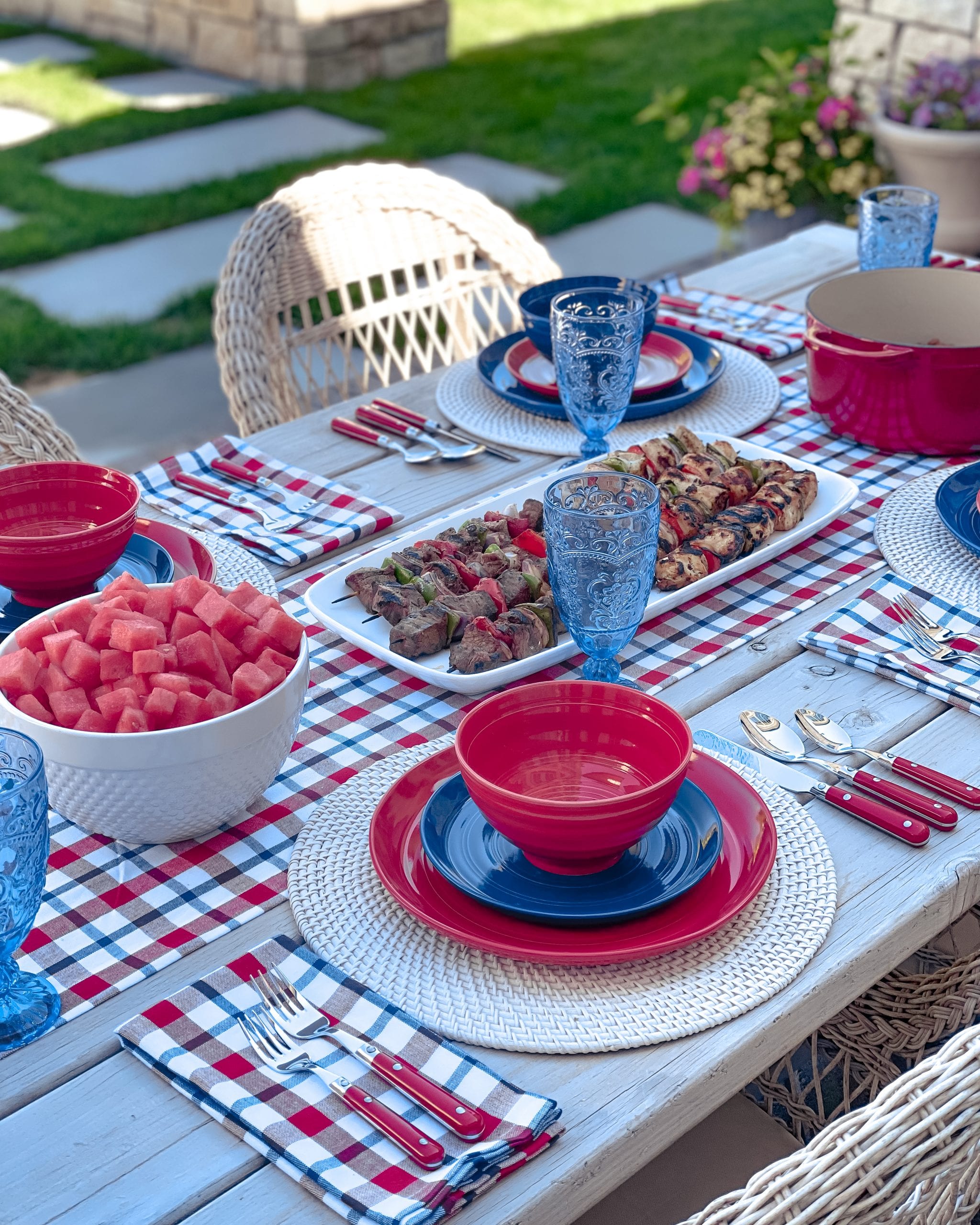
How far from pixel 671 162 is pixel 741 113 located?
1.14 meters

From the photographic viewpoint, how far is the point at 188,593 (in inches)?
40.5

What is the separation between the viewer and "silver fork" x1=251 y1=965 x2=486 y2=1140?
0.77 meters

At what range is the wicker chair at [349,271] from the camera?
201 cm

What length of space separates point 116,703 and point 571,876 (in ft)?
1.05

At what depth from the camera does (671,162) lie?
537 centimetres

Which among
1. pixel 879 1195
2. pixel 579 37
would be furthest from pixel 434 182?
pixel 579 37

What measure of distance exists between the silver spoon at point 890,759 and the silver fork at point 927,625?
0.16 metres

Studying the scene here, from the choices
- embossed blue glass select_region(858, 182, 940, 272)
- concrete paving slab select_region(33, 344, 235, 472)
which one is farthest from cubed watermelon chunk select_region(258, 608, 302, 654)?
concrete paving slab select_region(33, 344, 235, 472)

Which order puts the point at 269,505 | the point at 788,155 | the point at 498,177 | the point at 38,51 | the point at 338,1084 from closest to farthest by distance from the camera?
the point at 338,1084, the point at 269,505, the point at 788,155, the point at 498,177, the point at 38,51

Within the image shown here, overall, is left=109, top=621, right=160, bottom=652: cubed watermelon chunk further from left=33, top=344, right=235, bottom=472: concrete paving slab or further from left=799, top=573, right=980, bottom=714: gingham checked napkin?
left=33, top=344, right=235, bottom=472: concrete paving slab

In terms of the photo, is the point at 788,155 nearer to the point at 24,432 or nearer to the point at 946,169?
the point at 946,169

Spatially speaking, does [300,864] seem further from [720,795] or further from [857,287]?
[857,287]

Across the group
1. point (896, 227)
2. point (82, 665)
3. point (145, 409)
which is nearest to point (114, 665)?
point (82, 665)

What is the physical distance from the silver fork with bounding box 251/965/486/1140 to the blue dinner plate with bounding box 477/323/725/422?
0.94m
